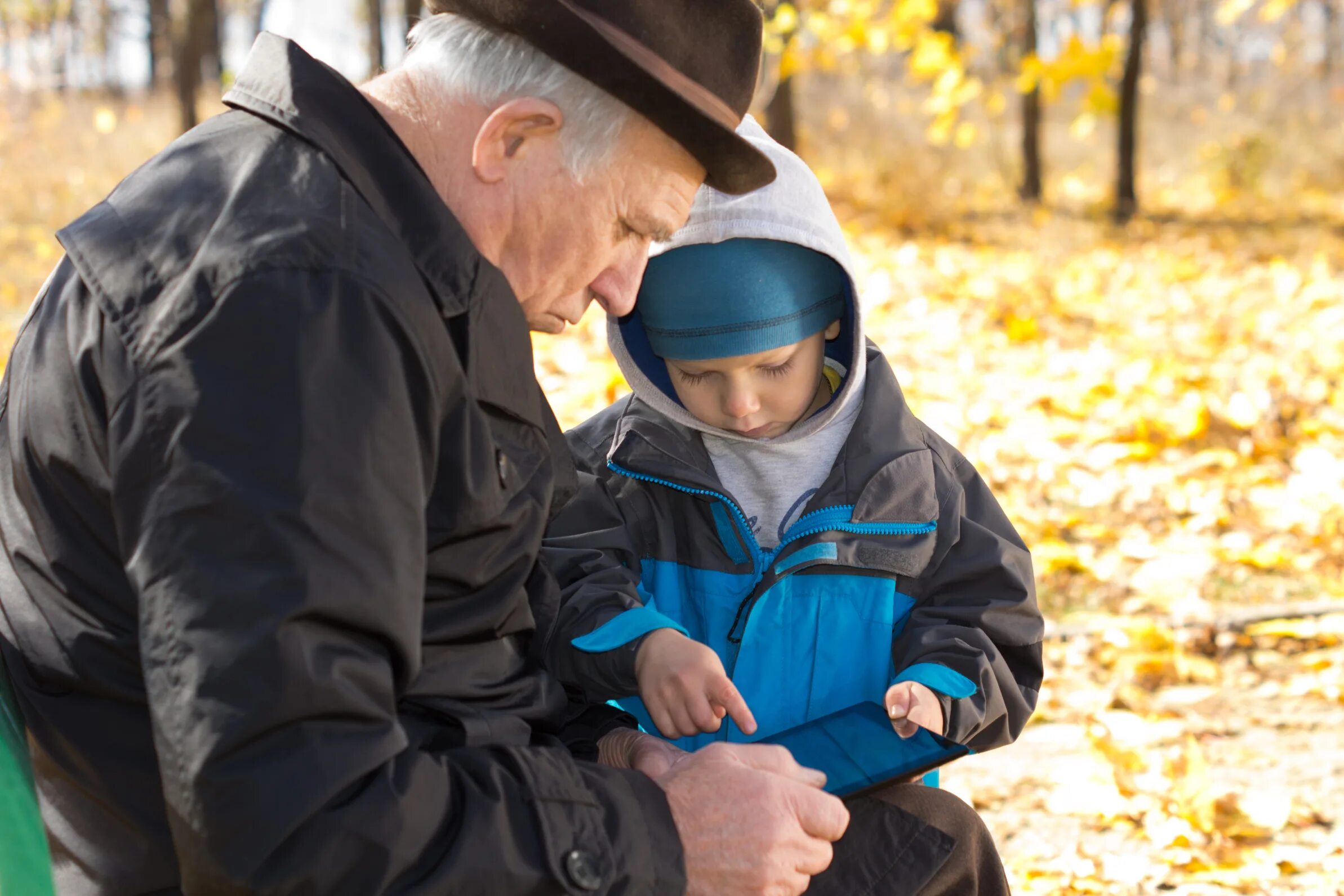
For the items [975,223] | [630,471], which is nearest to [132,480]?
[630,471]

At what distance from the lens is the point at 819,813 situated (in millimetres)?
1677

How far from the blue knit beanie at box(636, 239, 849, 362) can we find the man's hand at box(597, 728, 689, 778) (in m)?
0.69

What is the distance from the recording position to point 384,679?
132cm

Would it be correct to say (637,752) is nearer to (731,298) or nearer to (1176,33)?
(731,298)

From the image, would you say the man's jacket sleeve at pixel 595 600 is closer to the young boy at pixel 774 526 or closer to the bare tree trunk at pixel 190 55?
the young boy at pixel 774 526

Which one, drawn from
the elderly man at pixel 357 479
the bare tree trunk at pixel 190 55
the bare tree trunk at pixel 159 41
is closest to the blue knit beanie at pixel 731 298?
the elderly man at pixel 357 479

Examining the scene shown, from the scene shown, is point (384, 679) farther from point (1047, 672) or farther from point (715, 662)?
point (1047, 672)

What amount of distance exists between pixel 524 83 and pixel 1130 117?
13185 millimetres

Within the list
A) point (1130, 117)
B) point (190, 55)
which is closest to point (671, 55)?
point (190, 55)

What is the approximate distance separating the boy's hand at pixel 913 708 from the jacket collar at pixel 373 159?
2.87 ft

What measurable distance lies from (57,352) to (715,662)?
103cm

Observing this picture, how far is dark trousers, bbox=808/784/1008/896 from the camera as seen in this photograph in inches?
73.9

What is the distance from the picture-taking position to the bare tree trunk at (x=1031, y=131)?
14242 millimetres

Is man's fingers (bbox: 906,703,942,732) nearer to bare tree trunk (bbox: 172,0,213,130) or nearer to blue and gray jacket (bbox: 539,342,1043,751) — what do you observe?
blue and gray jacket (bbox: 539,342,1043,751)
